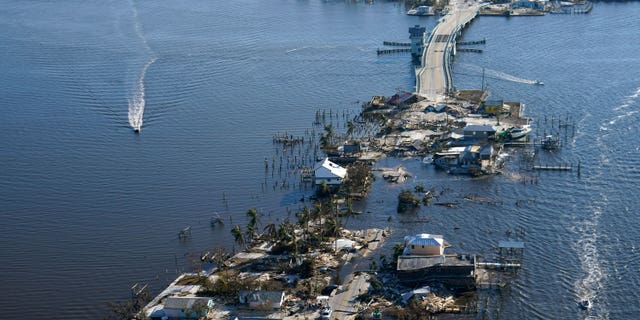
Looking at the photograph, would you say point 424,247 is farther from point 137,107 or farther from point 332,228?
point 137,107

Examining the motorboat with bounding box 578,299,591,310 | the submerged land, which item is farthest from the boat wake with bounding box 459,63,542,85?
the motorboat with bounding box 578,299,591,310

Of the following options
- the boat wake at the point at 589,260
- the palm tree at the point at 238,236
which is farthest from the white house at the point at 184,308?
the boat wake at the point at 589,260

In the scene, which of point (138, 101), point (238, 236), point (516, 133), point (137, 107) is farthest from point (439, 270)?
point (138, 101)

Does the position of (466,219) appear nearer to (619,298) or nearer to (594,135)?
(619,298)

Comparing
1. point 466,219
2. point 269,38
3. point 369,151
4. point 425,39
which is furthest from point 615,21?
point 466,219

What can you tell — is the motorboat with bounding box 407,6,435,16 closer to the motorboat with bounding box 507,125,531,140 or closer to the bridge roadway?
the bridge roadway

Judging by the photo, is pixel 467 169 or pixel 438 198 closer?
pixel 438 198

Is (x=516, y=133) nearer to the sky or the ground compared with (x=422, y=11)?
nearer to the ground

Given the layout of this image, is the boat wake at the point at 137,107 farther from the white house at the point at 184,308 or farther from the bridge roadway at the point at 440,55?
the white house at the point at 184,308
